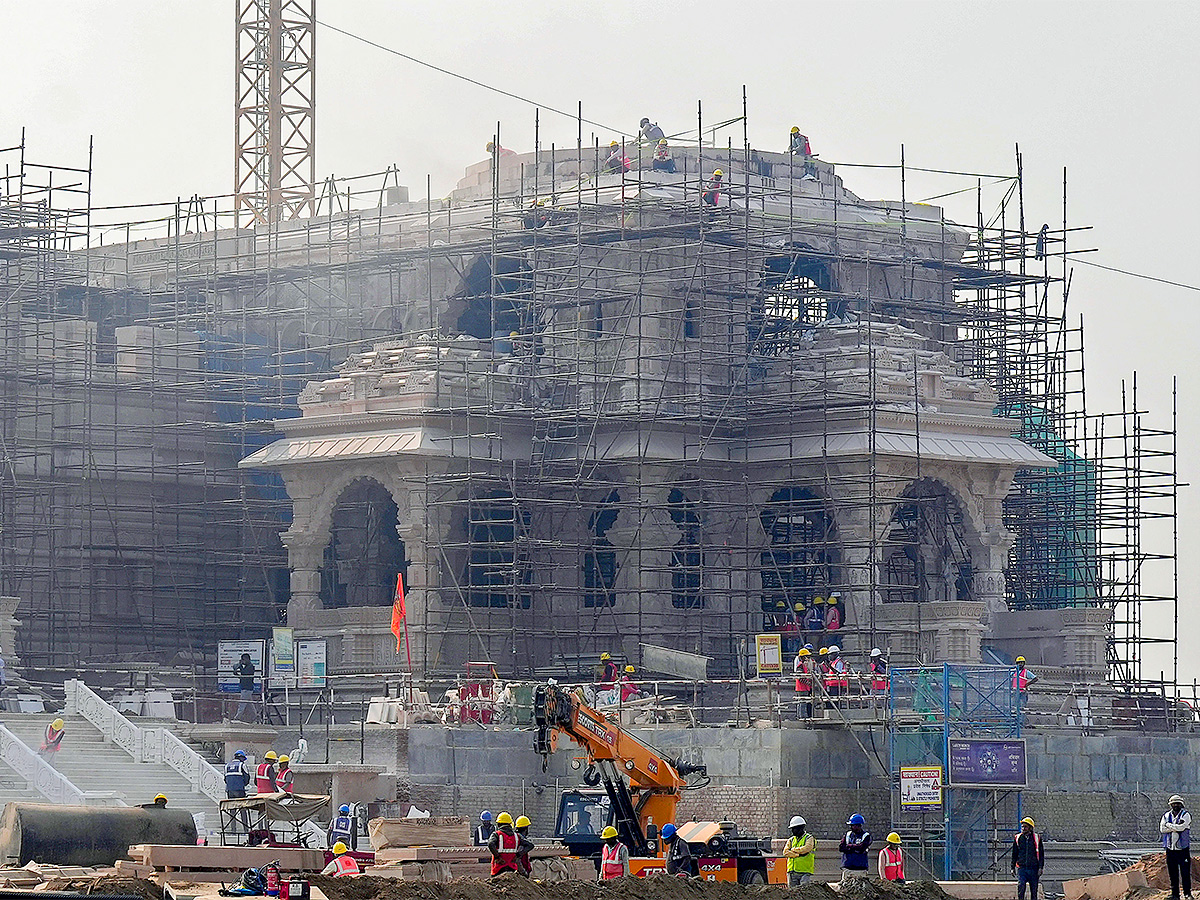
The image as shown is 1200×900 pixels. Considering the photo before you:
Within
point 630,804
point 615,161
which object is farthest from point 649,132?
point 630,804

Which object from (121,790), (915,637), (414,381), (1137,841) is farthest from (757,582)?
(121,790)

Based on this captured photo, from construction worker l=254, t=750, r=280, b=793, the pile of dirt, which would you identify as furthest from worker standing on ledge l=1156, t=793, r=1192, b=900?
construction worker l=254, t=750, r=280, b=793

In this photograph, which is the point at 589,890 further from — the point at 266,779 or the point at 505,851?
the point at 266,779

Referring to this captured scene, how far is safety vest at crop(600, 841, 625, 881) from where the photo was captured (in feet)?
142

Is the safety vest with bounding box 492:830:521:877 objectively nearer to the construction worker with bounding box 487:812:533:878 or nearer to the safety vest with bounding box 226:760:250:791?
the construction worker with bounding box 487:812:533:878

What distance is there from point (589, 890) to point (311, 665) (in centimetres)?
2283

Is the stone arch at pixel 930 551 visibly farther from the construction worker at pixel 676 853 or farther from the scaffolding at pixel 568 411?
the construction worker at pixel 676 853

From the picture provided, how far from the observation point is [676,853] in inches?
1731

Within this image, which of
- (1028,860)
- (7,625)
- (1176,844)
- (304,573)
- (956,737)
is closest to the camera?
(1176,844)

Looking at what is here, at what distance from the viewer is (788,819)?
55.1m

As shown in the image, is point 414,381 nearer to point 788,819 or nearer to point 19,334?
point 19,334

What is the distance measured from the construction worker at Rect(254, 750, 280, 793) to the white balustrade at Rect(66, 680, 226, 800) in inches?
46.6

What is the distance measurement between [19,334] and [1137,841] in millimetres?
29100

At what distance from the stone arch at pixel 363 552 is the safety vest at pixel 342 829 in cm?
2352
